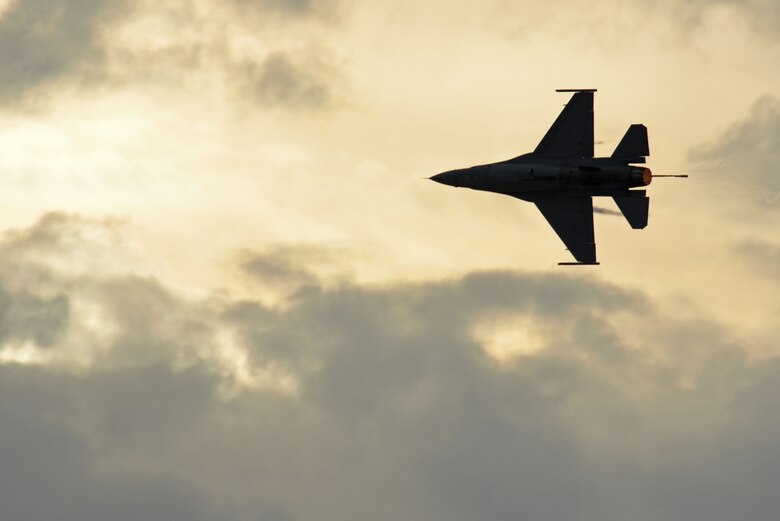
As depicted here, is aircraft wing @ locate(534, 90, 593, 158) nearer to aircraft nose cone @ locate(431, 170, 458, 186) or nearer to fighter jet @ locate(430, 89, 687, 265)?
fighter jet @ locate(430, 89, 687, 265)

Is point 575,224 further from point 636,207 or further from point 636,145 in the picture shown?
point 636,145

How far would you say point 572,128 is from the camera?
532 feet

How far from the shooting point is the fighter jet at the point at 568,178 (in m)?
157

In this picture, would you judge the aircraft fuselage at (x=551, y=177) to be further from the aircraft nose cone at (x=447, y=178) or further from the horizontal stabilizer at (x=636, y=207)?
the horizontal stabilizer at (x=636, y=207)

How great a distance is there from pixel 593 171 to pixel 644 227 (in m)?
6.73

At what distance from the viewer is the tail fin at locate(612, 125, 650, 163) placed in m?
156

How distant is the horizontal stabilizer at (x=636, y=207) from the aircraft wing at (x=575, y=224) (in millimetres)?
5194

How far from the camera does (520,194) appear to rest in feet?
534

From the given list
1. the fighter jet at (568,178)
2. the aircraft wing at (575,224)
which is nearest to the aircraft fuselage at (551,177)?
the fighter jet at (568,178)

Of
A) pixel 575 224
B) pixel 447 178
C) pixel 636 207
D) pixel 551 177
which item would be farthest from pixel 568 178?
pixel 447 178

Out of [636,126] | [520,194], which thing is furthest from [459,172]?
[636,126]

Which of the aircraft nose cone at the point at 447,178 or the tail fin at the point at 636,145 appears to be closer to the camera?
the tail fin at the point at 636,145

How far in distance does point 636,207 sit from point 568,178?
21.9 feet

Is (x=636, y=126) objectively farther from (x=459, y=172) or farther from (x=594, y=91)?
(x=459, y=172)
